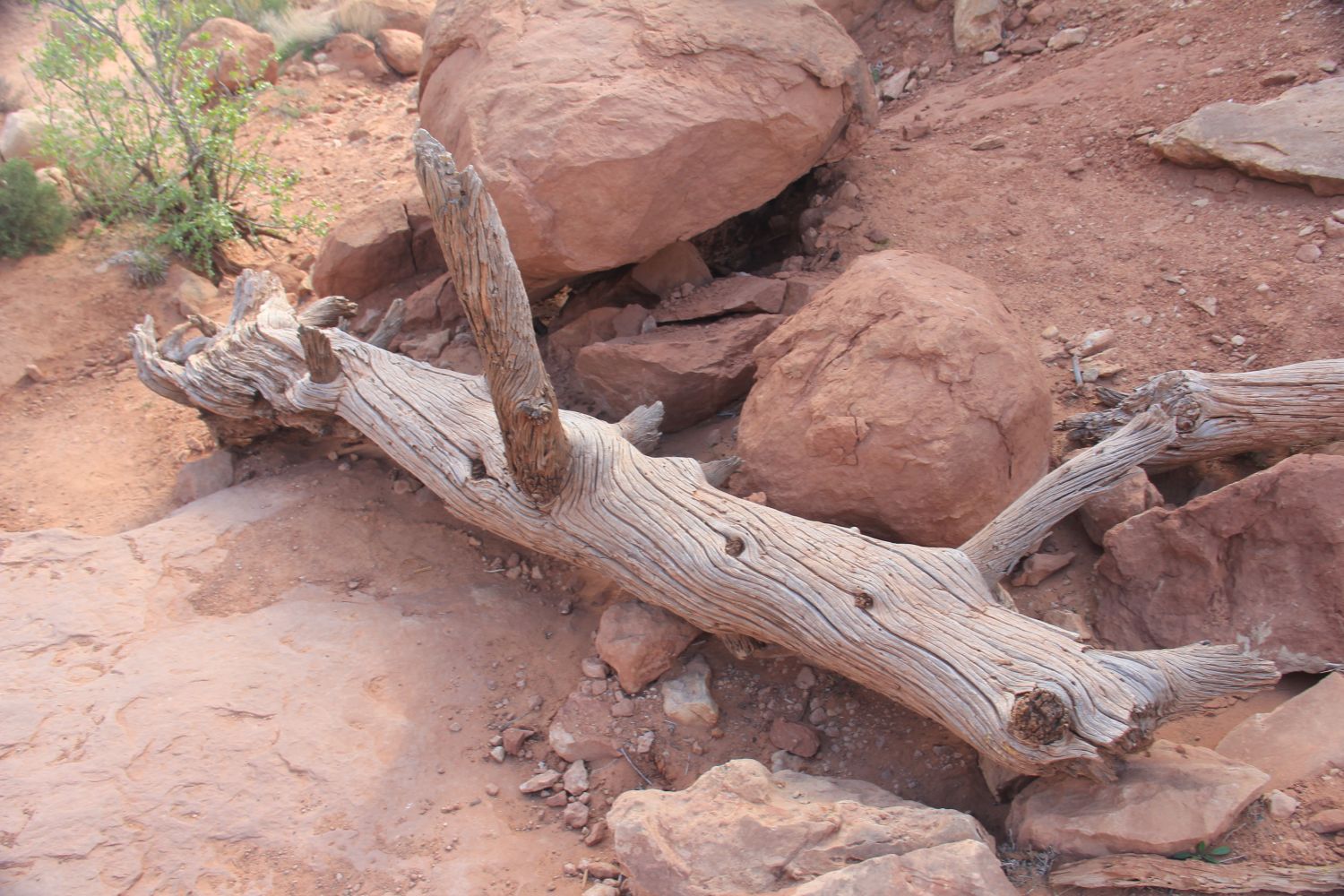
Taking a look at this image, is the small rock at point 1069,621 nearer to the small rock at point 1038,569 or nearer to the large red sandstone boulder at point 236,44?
the small rock at point 1038,569

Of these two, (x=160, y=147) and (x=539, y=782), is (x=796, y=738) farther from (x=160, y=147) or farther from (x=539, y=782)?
(x=160, y=147)

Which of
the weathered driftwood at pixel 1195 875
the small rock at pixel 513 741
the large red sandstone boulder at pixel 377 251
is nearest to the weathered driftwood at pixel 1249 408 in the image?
the weathered driftwood at pixel 1195 875

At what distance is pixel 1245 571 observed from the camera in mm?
3230

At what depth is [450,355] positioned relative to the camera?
507 cm

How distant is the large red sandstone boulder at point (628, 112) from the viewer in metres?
4.29

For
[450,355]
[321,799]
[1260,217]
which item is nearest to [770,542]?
[321,799]

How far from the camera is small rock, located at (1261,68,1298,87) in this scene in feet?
15.9

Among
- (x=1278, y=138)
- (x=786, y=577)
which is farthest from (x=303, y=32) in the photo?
(x=786, y=577)

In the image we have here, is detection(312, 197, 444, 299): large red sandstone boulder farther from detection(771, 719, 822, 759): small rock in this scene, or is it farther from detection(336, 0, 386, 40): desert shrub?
detection(336, 0, 386, 40): desert shrub

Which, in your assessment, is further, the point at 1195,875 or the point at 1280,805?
the point at 1280,805

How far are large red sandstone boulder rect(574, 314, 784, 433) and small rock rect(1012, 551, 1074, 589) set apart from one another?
1521mm

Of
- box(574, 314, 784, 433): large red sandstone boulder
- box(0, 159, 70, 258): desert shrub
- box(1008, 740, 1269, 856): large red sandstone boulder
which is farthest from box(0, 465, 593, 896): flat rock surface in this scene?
box(0, 159, 70, 258): desert shrub

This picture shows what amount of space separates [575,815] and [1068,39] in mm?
5445

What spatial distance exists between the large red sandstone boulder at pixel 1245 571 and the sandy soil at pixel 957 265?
16 cm
